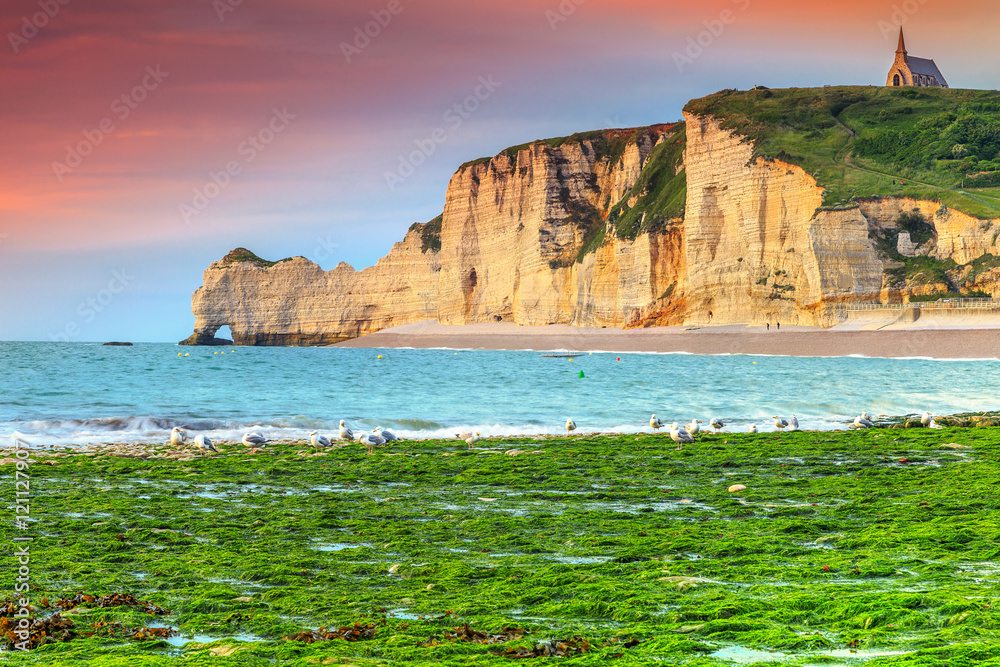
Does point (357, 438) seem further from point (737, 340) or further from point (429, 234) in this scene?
point (429, 234)

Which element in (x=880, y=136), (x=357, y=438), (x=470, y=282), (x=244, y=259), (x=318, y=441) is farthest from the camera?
(x=244, y=259)

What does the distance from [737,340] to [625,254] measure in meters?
24.0

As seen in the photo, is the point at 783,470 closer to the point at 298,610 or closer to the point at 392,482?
the point at 392,482

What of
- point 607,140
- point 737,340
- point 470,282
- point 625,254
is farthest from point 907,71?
point 737,340

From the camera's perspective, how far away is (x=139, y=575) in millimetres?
6539

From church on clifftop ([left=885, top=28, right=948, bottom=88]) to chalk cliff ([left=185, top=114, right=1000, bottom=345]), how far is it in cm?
4891

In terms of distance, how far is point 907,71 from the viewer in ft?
427

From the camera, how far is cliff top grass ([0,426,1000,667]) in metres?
4.82

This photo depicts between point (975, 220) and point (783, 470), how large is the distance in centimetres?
6200

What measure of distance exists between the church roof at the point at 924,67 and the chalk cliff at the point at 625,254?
52696 mm

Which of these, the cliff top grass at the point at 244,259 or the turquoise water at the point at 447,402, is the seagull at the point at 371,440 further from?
the cliff top grass at the point at 244,259

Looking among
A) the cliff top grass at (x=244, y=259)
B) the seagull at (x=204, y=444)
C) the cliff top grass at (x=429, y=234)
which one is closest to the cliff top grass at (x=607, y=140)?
the cliff top grass at (x=429, y=234)

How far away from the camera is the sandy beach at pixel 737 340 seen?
5659 cm

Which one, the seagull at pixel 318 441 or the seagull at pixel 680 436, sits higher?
the seagull at pixel 318 441
